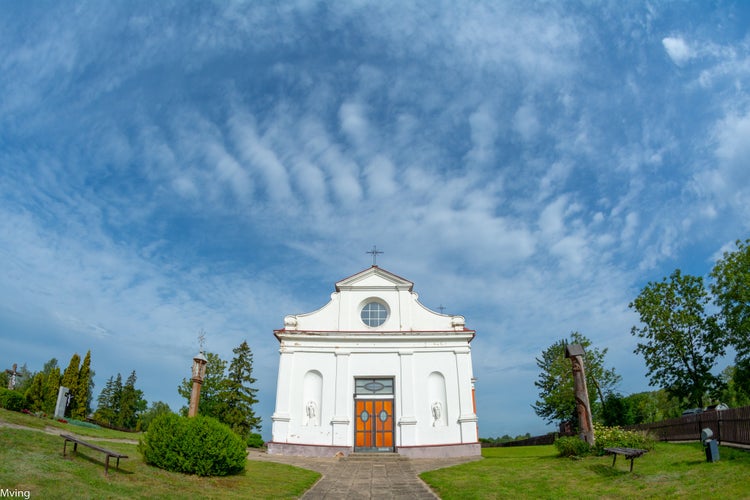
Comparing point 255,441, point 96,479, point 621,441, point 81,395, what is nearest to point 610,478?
point 621,441

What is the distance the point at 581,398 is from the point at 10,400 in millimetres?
24044

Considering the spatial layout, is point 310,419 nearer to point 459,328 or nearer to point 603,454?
point 459,328

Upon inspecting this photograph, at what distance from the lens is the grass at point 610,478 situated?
9.60 m

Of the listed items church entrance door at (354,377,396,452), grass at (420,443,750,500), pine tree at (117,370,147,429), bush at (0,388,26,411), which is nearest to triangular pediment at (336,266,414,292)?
church entrance door at (354,377,396,452)

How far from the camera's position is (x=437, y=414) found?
22359 millimetres

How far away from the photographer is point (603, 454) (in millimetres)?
14883

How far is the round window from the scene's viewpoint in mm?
24609

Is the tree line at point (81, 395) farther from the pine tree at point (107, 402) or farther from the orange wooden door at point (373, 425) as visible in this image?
the orange wooden door at point (373, 425)

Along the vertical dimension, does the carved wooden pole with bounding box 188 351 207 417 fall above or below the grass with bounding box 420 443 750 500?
above

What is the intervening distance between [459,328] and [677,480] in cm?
1375

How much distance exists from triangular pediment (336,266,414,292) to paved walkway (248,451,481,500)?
8.29 m

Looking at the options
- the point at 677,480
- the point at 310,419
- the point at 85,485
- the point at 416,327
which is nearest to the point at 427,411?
the point at 416,327

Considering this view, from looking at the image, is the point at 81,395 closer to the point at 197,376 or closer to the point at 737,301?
the point at 197,376

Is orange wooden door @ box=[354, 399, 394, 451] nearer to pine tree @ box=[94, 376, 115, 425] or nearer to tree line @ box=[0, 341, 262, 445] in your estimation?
tree line @ box=[0, 341, 262, 445]
